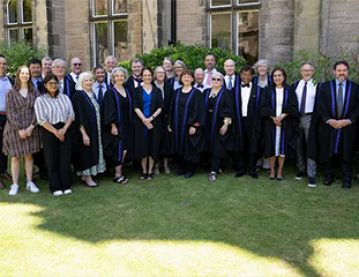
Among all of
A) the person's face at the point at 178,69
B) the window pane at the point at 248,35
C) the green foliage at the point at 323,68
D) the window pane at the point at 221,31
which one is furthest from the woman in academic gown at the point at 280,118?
the window pane at the point at 221,31

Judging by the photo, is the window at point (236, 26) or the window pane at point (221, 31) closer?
the window at point (236, 26)

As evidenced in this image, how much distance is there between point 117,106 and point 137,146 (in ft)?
2.26

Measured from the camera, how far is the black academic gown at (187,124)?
711 centimetres

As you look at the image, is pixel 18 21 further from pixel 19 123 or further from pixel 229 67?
pixel 229 67

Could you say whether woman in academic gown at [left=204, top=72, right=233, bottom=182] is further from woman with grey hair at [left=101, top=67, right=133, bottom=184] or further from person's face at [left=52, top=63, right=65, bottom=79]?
person's face at [left=52, top=63, right=65, bottom=79]

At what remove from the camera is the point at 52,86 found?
20.4 ft

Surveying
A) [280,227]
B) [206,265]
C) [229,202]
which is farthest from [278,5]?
[206,265]

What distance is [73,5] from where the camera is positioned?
42.1 feet

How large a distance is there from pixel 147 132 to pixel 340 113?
9.22ft

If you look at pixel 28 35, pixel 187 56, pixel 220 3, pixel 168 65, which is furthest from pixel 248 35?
pixel 28 35

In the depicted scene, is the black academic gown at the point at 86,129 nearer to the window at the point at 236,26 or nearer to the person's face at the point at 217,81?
the person's face at the point at 217,81

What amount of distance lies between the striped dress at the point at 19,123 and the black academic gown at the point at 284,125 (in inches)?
129

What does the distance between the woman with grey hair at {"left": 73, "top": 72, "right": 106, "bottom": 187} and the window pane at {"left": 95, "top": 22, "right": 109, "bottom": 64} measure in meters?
6.10

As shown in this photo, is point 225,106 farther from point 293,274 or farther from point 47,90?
point 293,274
